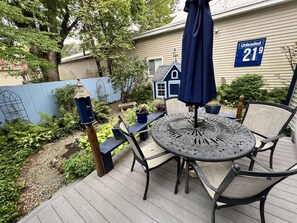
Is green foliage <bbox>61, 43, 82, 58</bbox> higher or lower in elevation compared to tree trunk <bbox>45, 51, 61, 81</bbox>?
higher

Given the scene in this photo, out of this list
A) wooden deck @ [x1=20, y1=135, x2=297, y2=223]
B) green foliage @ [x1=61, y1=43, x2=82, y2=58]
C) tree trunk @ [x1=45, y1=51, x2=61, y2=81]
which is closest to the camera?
wooden deck @ [x1=20, y1=135, x2=297, y2=223]

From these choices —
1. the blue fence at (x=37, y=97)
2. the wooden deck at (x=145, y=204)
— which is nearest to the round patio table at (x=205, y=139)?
the wooden deck at (x=145, y=204)

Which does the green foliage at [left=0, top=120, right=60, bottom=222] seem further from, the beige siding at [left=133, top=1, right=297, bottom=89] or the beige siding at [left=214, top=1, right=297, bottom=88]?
the beige siding at [left=214, top=1, right=297, bottom=88]

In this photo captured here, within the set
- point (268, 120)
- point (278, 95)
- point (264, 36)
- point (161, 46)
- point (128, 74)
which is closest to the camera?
point (268, 120)

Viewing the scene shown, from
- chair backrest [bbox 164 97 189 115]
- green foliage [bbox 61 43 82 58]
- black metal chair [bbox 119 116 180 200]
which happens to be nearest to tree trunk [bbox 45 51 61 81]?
green foliage [bbox 61 43 82 58]

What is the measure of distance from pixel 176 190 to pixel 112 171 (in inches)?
43.4

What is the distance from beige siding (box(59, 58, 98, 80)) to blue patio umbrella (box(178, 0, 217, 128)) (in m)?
10.1

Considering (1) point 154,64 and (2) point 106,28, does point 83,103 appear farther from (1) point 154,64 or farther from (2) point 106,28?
(2) point 106,28

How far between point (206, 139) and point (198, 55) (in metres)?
0.97

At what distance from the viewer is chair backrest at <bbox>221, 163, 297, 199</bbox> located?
919mm

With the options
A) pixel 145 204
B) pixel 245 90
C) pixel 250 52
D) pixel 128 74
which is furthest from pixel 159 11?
pixel 145 204

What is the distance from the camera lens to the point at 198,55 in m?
1.42

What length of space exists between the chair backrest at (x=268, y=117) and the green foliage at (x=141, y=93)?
17.1 feet

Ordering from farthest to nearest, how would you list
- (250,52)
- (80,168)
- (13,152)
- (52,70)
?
(52,70) → (250,52) → (13,152) → (80,168)
